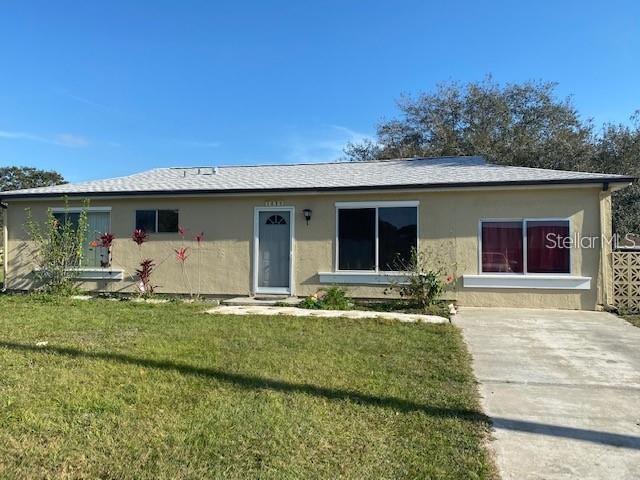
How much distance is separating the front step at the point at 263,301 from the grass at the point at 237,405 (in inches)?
133

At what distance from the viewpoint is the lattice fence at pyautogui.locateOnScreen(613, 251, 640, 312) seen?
1020cm

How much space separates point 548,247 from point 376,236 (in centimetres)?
369

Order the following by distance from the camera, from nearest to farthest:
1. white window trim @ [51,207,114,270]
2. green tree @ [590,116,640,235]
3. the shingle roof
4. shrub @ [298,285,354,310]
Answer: shrub @ [298,285,354,310], the shingle roof, white window trim @ [51,207,114,270], green tree @ [590,116,640,235]

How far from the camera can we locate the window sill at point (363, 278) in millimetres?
11117

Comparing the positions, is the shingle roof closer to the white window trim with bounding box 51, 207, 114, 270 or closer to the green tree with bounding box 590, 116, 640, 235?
the white window trim with bounding box 51, 207, 114, 270

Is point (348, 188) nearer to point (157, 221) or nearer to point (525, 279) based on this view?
point (525, 279)

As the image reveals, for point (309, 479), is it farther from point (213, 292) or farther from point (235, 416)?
point (213, 292)

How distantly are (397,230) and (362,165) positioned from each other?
4.12 metres

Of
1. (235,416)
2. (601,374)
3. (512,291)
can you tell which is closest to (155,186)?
(512,291)

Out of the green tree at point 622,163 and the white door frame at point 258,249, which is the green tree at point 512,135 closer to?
the green tree at point 622,163

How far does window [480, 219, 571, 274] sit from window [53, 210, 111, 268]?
30.9ft

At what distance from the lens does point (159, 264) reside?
1255 cm
